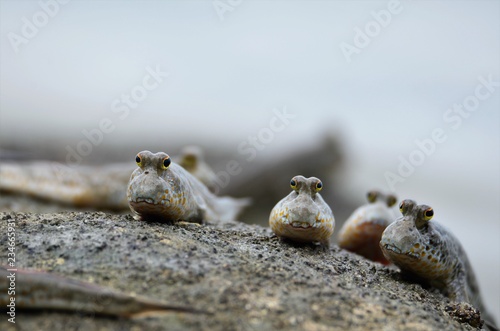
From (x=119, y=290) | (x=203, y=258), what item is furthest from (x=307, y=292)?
(x=119, y=290)

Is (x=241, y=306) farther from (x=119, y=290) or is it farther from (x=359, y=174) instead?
(x=359, y=174)

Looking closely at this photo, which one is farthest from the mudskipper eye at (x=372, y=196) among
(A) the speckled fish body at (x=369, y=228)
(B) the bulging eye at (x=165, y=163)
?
(B) the bulging eye at (x=165, y=163)

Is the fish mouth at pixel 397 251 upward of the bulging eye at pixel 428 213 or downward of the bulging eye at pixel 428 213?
downward

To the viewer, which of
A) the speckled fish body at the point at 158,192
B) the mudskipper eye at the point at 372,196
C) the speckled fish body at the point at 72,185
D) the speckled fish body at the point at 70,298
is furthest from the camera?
the speckled fish body at the point at 72,185

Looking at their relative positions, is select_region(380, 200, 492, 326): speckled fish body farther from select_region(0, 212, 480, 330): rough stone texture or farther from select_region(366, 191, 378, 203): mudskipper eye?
select_region(366, 191, 378, 203): mudskipper eye

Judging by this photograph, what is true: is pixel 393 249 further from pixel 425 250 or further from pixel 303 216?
pixel 303 216

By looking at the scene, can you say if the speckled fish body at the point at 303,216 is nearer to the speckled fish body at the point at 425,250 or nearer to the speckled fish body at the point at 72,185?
the speckled fish body at the point at 425,250

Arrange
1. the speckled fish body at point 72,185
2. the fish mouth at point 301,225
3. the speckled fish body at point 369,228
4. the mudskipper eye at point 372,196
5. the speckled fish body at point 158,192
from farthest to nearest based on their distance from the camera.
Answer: the speckled fish body at point 72,185 → the mudskipper eye at point 372,196 → the speckled fish body at point 369,228 → the fish mouth at point 301,225 → the speckled fish body at point 158,192
